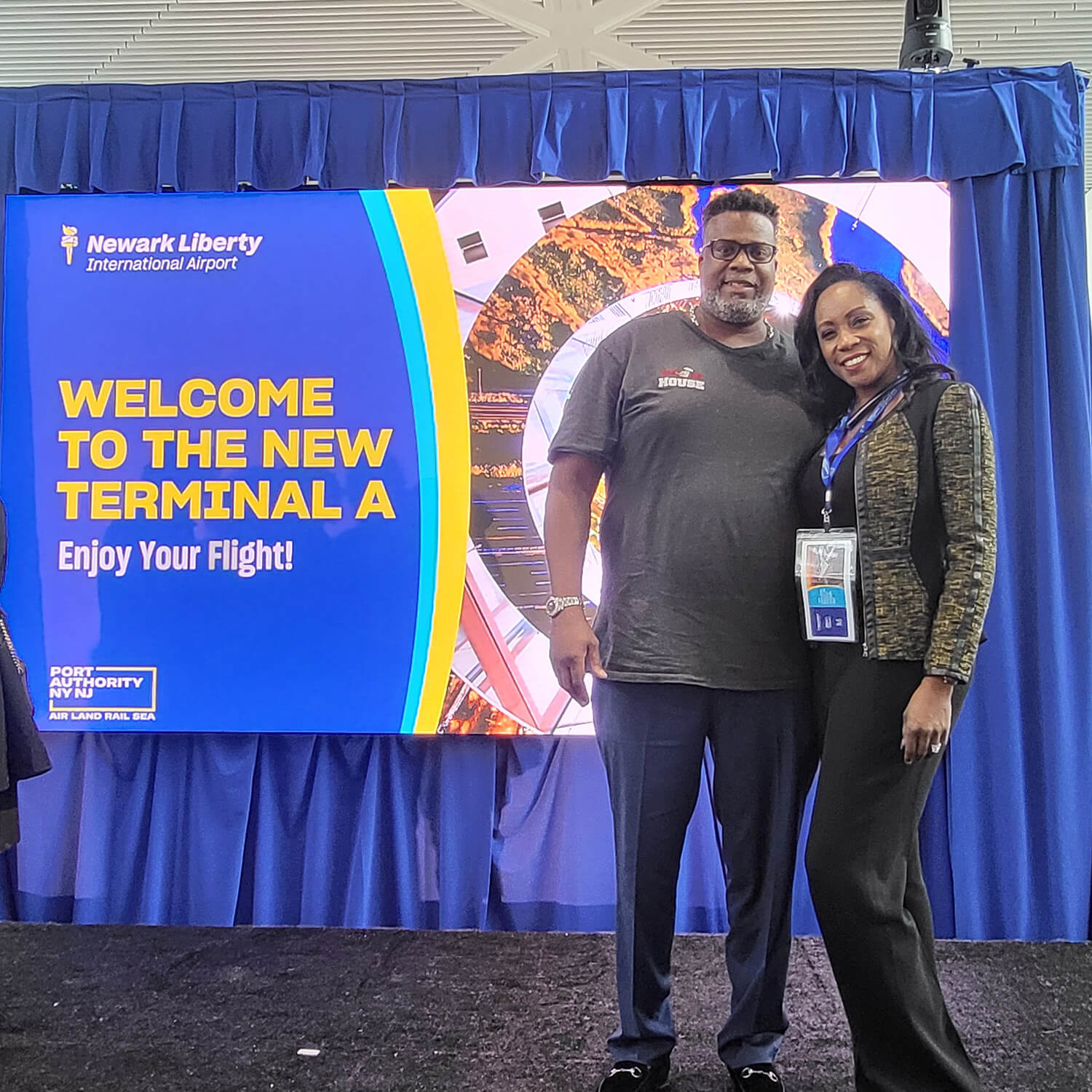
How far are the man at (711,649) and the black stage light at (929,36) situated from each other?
1188 millimetres

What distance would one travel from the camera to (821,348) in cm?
152

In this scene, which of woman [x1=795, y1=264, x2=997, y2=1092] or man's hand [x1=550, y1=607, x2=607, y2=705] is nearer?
woman [x1=795, y1=264, x2=997, y2=1092]

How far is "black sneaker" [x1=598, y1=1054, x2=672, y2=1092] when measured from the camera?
1535mm

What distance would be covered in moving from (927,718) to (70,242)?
2522 mm


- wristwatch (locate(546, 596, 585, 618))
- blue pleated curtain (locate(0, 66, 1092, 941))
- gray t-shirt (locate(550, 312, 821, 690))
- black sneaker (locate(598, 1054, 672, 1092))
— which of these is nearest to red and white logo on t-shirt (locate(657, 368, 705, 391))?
gray t-shirt (locate(550, 312, 821, 690))

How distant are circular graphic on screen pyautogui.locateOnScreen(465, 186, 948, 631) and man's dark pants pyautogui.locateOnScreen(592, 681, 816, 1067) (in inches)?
37.9

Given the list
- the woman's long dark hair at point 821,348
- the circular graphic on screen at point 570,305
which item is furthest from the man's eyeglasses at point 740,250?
the circular graphic on screen at point 570,305

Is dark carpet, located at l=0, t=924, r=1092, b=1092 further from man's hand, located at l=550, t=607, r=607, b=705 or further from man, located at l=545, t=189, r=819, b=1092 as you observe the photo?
man's hand, located at l=550, t=607, r=607, b=705

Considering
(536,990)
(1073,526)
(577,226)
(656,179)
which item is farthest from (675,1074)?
(656,179)

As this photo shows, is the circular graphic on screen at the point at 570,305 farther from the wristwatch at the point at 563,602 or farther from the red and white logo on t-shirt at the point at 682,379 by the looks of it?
the red and white logo on t-shirt at the point at 682,379

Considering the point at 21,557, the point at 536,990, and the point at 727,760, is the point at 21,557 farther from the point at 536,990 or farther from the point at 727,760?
the point at 727,760

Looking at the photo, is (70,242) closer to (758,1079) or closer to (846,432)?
(846,432)

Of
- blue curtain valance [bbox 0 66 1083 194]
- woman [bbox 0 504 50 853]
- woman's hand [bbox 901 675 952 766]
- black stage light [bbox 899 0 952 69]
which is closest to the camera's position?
woman's hand [bbox 901 675 952 766]

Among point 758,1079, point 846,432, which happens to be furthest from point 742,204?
point 758,1079
